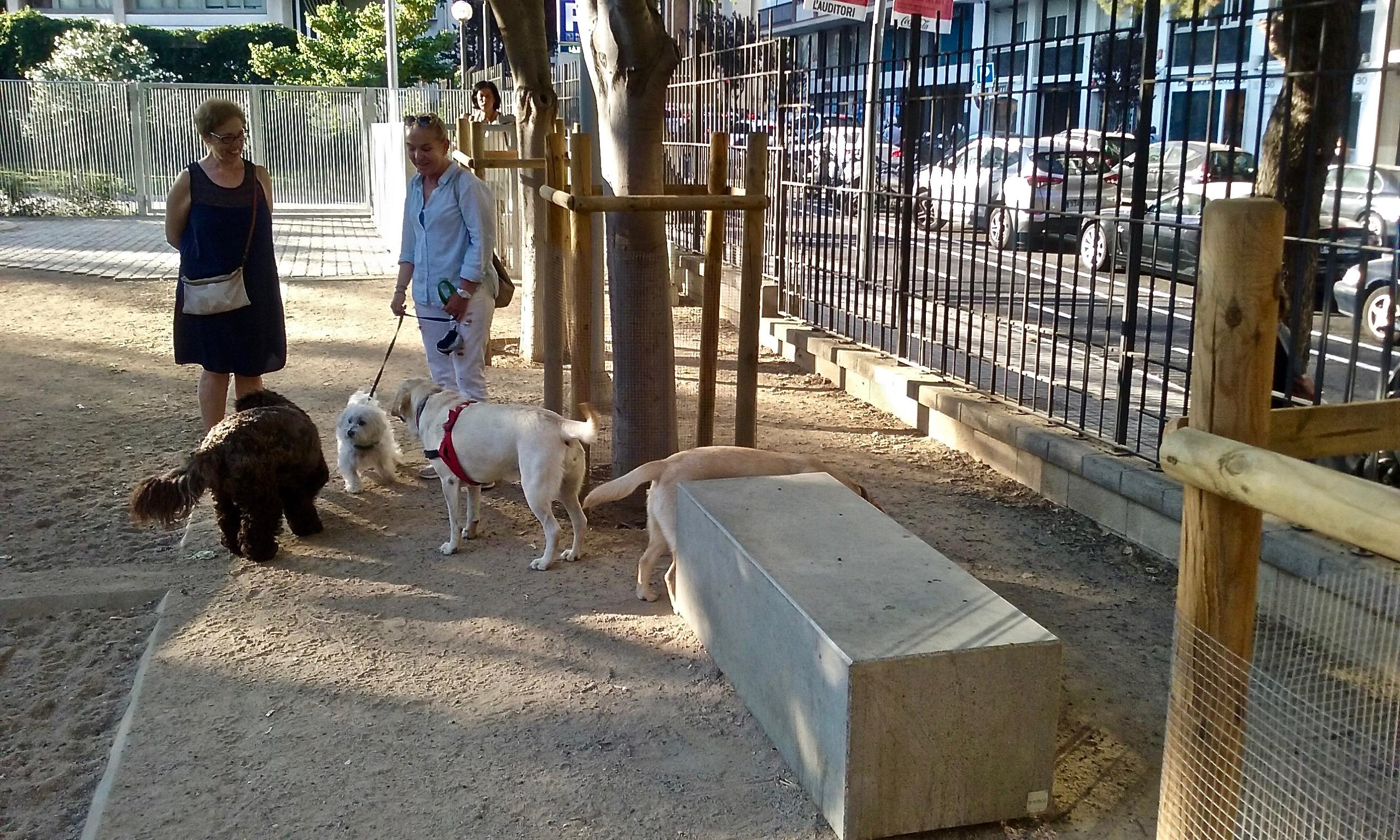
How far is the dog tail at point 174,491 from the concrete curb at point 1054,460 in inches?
165

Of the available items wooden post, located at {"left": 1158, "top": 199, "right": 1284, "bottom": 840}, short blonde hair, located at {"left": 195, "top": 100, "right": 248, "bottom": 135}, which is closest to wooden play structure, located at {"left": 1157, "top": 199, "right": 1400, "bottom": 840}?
wooden post, located at {"left": 1158, "top": 199, "right": 1284, "bottom": 840}

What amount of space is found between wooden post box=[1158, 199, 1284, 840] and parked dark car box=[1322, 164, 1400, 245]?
2692 millimetres

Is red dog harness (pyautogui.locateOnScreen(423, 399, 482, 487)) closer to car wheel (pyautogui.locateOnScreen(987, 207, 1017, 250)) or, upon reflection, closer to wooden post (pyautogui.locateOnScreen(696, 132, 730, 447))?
wooden post (pyautogui.locateOnScreen(696, 132, 730, 447))

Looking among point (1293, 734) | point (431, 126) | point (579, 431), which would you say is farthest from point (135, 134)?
point (1293, 734)

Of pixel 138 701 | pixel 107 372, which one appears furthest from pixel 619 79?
pixel 107 372

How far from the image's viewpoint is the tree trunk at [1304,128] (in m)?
5.06

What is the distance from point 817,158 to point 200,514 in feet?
18.8

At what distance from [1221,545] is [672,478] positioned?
8.96ft

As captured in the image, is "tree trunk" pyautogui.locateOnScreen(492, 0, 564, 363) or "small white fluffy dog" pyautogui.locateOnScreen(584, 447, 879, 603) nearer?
"small white fluffy dog" pyautogui.locateOnScreen(584, 447, 879, 603)

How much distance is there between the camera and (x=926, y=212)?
803 cm

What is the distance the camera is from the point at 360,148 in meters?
24.5

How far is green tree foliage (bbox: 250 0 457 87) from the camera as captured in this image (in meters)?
33.1

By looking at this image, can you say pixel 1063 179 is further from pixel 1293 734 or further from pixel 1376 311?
pixel 1376 311

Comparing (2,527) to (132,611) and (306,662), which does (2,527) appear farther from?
(306,662)
